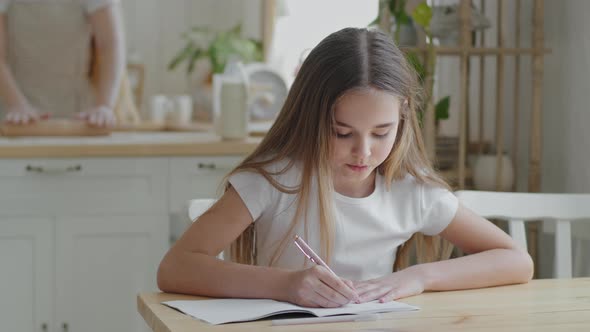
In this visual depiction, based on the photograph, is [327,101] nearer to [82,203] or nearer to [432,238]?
[432,238]

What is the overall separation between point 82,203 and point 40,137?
26 cm

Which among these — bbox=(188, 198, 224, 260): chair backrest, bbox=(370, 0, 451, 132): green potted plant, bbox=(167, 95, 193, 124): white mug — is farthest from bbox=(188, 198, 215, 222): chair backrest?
bbox=(167, 95, 193, 124): white mug

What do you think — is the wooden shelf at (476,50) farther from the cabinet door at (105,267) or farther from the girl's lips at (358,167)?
the girl's lips at (358,167)

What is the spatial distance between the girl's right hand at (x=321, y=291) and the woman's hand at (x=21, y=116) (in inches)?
65.8

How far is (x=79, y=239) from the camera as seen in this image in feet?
8.43

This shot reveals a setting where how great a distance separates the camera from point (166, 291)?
1334mm

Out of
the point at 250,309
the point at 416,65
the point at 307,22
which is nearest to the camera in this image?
the point at 250,309

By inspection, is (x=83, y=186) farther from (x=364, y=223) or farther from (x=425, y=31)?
(x=364, y=223)

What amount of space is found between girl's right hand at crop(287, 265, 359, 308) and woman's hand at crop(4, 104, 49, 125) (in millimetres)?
1672

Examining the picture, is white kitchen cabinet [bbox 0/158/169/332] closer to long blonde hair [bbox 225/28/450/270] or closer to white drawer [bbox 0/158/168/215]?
white drawer [bbox 0/158/168/215]

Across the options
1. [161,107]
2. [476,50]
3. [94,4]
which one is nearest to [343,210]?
[476,50]

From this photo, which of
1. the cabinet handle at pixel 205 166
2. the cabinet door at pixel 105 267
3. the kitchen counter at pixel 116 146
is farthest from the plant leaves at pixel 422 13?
the cabinet door at pixel 105 267

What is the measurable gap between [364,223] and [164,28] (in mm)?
3820

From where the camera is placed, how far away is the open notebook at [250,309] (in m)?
1.12
